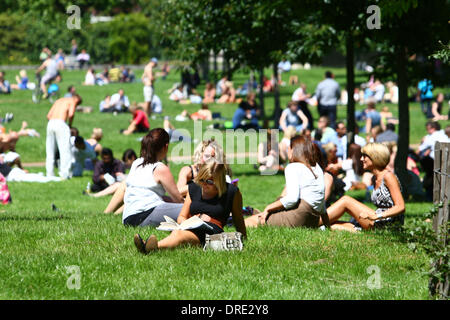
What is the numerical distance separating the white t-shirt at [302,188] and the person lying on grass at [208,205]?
1559 mm

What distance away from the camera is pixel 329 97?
26.0 meters

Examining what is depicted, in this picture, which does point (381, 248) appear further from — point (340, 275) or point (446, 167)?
point (446, 167)

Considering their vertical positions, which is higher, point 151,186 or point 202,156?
point 202,156

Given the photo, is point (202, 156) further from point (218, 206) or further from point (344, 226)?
point (344, 226)

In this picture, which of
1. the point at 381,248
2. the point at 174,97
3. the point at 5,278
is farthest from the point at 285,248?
the point at 174,97

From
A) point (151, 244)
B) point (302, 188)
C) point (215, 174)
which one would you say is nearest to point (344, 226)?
point (302, 188)

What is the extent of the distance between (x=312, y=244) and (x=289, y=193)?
57.4 inches

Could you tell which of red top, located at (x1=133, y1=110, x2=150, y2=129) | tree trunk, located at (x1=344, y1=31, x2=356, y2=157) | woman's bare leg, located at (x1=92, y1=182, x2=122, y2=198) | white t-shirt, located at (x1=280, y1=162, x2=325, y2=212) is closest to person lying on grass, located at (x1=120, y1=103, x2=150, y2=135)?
red top, located at (x1=133, y1=110, x2=150, y2=129)

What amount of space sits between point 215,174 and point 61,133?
11.0 m

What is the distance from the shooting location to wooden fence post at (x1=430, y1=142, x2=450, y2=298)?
6.07 m

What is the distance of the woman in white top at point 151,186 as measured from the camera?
30.3ft

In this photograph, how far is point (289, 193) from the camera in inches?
388

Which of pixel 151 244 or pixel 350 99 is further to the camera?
pixel 350 99

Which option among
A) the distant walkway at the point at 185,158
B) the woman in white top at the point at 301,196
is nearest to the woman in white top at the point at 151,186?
the woman in white top at the point at 301,196
